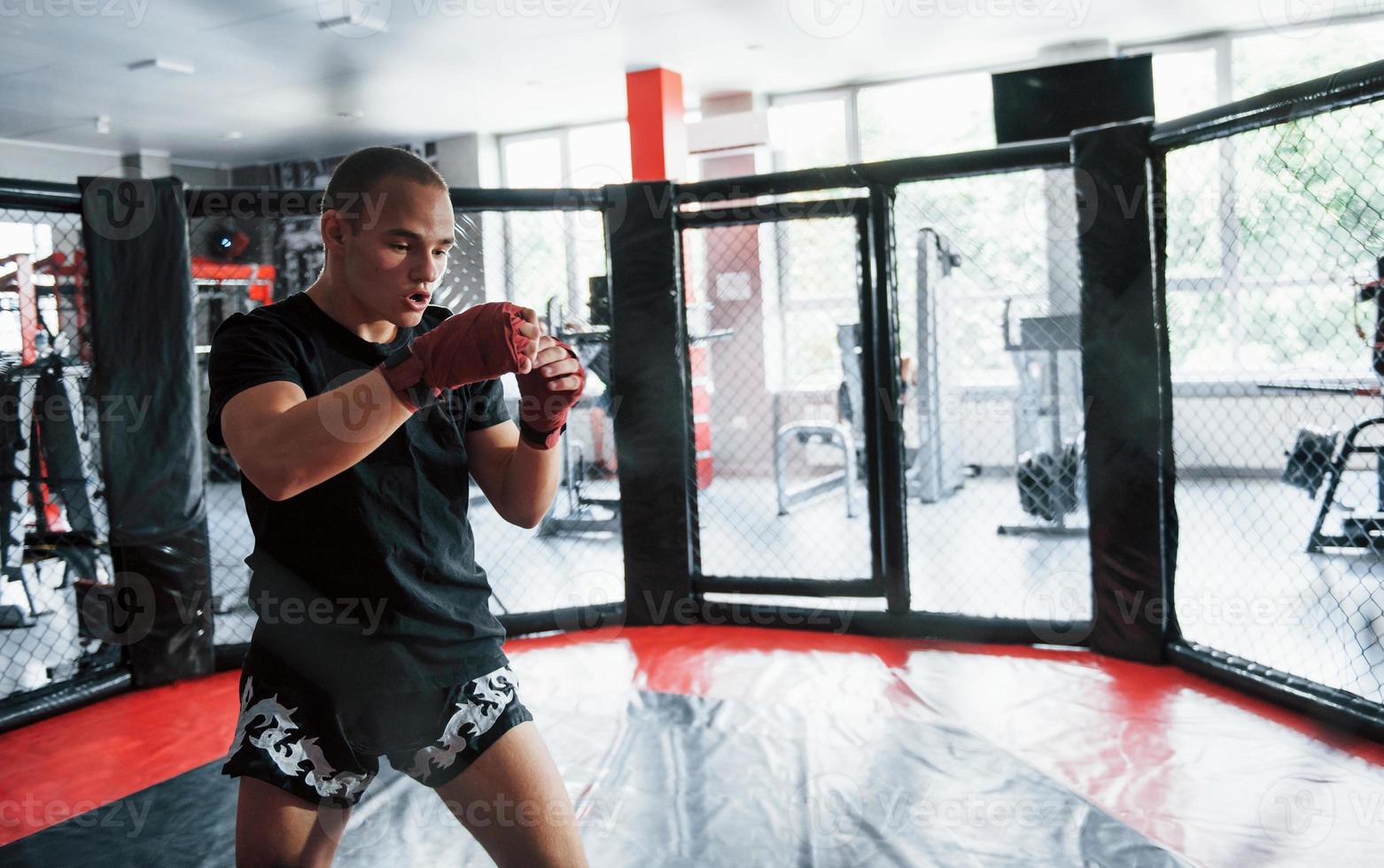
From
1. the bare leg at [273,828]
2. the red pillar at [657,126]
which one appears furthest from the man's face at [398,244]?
the red pillar at [657,126]

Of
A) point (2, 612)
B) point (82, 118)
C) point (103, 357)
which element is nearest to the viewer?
point (103, 357)

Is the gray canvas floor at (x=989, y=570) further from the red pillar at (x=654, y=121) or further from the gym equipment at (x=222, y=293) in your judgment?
the red pillar at (x=654, y=121)

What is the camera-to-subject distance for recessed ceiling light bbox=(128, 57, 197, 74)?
20.7 ft

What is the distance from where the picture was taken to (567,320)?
4.64 meters

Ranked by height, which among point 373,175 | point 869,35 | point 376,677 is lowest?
point 376,677

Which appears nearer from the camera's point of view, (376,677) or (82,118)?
(376,677)

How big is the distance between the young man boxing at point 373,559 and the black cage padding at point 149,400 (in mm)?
1917

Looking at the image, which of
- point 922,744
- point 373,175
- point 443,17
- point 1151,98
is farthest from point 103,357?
point 1151,98

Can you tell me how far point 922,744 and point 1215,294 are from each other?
5300 millimetres

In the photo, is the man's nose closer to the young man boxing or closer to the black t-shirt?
the young man boxing

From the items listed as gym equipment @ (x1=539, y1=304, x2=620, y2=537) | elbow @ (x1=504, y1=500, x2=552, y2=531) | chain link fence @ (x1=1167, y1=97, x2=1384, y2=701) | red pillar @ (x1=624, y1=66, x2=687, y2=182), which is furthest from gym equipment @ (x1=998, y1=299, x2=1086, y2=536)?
elbow @ (x1=504, y1=500, x2=552, y2=531)

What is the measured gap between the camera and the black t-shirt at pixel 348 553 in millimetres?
1133

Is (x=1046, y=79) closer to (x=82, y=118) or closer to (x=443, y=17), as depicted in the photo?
(x=443, y=17)

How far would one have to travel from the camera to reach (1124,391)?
2.84m
